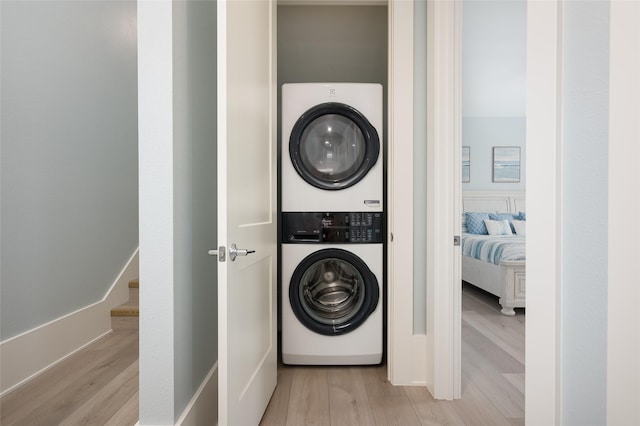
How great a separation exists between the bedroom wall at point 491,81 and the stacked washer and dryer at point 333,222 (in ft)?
5.65

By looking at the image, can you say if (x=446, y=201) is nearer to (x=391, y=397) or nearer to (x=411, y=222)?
(x=411, y=222)

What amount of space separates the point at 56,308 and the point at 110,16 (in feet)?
6.62

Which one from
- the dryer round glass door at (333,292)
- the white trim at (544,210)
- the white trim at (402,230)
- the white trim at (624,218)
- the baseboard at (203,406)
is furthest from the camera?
the dryer round glass door at (333,292)

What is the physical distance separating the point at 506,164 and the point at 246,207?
5.66 m

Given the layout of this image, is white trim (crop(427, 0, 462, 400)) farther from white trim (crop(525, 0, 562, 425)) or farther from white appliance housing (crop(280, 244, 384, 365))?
white trim (crop(525, 0, 562, 425))

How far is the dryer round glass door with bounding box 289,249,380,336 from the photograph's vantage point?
2076mm

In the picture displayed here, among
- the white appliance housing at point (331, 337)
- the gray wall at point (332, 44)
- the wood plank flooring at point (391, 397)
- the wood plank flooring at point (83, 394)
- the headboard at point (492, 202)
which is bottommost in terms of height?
the wood plank flooring at point (391, 397)

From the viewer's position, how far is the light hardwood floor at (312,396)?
1553 mm

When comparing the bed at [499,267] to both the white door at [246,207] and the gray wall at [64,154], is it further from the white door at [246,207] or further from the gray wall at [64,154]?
the gray wall at [64,154]

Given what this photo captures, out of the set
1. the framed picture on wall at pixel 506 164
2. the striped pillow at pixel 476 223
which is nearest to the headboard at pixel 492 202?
the framed picture on wall at pixel 506 164

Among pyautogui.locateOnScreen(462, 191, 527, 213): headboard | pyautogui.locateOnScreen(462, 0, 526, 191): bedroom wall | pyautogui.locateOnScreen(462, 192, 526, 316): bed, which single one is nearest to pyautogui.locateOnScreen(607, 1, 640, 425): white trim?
pyautogui.locateOnScreen(462, 0, 526, 191): bedroom wall

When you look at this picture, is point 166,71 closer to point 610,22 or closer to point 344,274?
point 610,22

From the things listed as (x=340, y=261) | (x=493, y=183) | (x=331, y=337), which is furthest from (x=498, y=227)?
(x=331, y=337)

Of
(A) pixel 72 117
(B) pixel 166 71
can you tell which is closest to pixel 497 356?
(B) pixel 166 71
